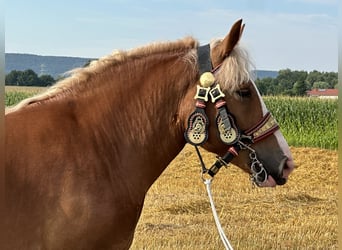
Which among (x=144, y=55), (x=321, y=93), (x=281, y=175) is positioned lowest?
(x=321, y=93)

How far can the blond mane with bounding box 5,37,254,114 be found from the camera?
3.17 meters

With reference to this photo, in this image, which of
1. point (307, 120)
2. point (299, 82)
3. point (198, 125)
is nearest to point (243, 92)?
point (198, 125)

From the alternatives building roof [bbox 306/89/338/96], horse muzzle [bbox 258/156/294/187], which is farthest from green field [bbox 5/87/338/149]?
horse muzzle [bbox 258/156/294/187]

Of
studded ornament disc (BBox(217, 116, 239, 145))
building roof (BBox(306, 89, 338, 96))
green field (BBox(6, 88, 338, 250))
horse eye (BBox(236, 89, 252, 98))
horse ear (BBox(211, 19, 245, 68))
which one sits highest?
horse ear (BBox(211, 19, 245, 68))

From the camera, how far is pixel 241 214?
7.69 metres

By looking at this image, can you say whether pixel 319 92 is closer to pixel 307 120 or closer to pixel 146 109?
pixel 307 120

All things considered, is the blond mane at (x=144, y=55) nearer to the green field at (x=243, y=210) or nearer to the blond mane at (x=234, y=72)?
the blond mane at (x=234, y=72)

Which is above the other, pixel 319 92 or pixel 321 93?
pixel 321 93

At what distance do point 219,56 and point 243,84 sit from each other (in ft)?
0.77

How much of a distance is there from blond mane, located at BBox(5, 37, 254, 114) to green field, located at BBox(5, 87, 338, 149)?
1421 centimetres

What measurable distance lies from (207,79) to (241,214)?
4873 mm

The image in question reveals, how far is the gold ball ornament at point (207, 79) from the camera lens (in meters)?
3.17

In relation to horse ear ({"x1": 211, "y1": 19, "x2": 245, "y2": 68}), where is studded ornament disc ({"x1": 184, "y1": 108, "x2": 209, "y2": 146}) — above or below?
below

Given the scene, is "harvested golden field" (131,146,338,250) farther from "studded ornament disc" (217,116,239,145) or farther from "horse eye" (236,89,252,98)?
"horse eye" (236,89,252,98)
